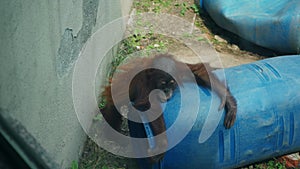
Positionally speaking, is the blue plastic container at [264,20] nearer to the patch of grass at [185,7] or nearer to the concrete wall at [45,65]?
the patch of grass at [185,7]

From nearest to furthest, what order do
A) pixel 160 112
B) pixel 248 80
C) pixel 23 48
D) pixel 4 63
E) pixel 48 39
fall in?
pixel 4 63
pixel 23 48
pixel 48 39
pixel 160 112
pixel 248 80

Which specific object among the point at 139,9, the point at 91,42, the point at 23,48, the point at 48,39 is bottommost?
the point at 139,9

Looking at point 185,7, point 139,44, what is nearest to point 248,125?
point 139,44

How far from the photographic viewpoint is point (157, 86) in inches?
115

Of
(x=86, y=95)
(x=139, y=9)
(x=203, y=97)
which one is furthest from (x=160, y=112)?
(x=139, y=9)

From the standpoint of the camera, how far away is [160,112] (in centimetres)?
268

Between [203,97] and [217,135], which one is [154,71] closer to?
[203,97]

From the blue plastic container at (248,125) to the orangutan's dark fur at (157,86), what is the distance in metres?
0.06

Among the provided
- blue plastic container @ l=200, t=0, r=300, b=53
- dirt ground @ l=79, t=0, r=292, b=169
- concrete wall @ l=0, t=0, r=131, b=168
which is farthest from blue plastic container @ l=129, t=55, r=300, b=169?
dirt ground @ l=79, t=0, r=292, b=169

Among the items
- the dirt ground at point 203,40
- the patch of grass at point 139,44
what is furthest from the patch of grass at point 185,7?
the patch of grass at point 139,44

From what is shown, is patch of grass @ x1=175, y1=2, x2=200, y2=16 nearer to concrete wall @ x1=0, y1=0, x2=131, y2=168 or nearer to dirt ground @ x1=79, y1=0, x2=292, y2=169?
dirt ground @ x1=79, y1=0, x2=292, y2=169

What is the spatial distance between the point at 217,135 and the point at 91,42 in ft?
3.87

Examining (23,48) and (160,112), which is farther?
(160,112)

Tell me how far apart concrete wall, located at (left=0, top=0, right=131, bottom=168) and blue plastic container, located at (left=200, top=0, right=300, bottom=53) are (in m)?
1.74
